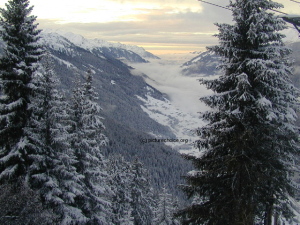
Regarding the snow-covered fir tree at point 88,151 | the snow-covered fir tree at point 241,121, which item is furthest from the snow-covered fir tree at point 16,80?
the snow-covered fir tree at point 241,121

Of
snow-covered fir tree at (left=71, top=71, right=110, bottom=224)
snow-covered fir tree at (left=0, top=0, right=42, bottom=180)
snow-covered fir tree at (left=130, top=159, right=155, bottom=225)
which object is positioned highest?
snow-covered fir tree at (left=0, top=0, right=42, bottom=180)

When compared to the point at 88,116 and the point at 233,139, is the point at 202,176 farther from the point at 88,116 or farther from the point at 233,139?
the point at 88,116

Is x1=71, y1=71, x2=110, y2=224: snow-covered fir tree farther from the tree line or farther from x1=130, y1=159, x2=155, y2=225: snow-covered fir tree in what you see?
x1=130, y1=159, x2=155, y2=225: snow-covered fir tree

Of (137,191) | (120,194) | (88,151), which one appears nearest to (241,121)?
(88,151)

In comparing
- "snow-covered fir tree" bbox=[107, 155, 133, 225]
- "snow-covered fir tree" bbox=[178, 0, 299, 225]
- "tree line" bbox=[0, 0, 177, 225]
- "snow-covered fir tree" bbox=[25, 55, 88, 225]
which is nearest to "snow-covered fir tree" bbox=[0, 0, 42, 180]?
"tree line" bbox=[0, 0, 177, 225]

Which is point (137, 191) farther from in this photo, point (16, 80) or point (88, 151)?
point (16, 80)

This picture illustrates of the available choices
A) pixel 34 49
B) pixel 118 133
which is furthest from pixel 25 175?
pixel 118 133
